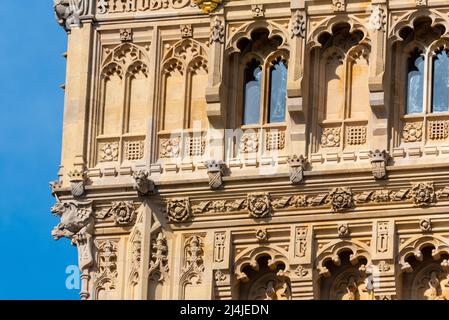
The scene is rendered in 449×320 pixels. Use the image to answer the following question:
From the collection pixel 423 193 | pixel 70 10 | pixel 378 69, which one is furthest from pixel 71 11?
pixel 423 193

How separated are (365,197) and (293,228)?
60.4 inches

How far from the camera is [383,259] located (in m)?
104

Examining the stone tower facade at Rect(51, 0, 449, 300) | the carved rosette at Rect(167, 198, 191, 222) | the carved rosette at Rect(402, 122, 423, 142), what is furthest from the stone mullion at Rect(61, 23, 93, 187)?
the carved rosette at Rect(402, 122, 423, 142)

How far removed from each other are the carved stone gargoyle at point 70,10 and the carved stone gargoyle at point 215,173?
4.24 metres

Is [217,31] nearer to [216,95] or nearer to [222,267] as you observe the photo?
[216,95]

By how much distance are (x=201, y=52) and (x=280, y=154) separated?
2707 millimetres

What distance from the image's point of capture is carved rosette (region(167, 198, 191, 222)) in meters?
106

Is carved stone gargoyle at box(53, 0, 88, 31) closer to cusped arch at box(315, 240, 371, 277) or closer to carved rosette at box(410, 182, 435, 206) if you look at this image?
cusped arch at box(315, 240, 371, 277)

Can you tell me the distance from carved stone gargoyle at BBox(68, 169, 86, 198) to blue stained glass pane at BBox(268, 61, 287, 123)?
3692 millimetres

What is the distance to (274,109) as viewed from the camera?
106 m

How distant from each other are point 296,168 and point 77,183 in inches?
169
